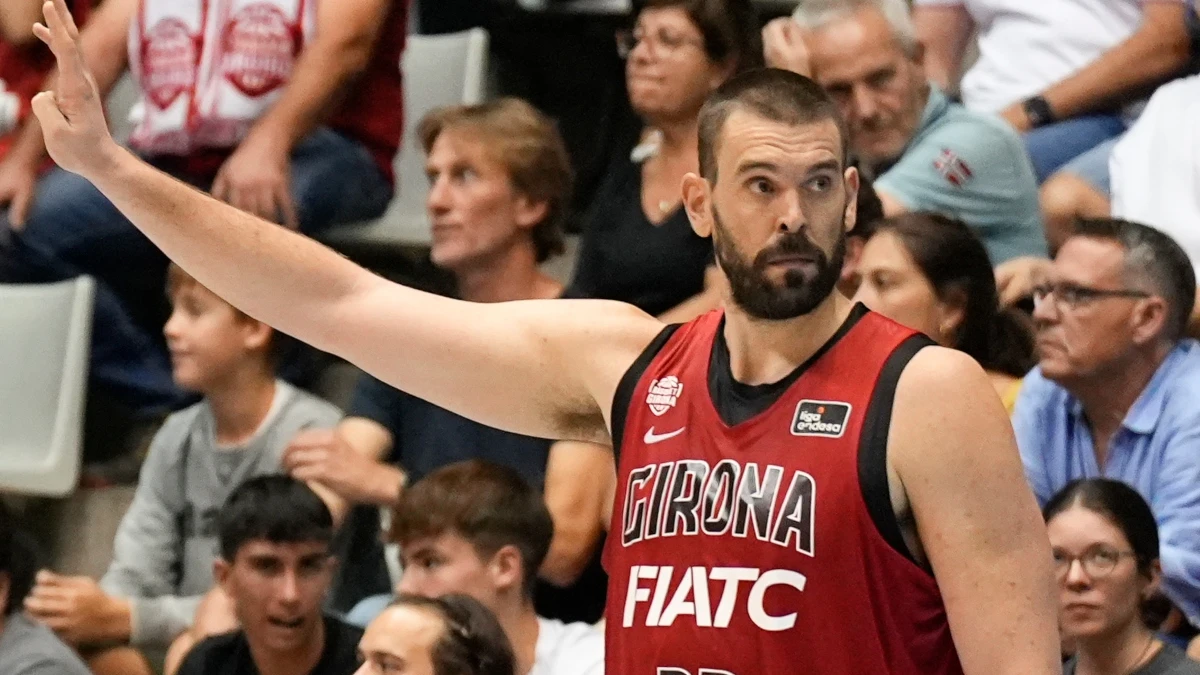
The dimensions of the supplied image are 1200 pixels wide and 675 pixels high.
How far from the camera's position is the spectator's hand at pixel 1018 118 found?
4.83 meters

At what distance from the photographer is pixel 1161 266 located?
3.71 metres

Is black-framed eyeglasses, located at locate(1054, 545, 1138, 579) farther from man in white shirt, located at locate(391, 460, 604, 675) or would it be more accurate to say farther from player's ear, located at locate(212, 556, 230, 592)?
player's ear, located at locate(212, 556, 230, 592)

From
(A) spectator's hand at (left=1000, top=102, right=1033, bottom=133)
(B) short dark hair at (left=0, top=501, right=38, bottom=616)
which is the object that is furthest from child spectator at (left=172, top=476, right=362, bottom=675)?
(A) spectator's hand at (left=1000, top=102, right=1033, bottom=133)

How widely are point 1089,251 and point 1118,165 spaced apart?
0.76 meters

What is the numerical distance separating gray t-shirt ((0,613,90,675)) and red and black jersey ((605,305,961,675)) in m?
1.94

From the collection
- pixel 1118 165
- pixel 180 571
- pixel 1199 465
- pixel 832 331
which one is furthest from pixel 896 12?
pixel 832 331

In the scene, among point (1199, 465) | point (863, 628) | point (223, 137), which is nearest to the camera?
Answer: point (863, 628)

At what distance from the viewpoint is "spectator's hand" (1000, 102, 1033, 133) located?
483 centimetres

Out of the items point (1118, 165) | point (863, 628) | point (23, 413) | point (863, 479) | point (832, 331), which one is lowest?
point (863, 628)

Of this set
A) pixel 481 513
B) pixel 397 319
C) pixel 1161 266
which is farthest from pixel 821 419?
pixel 1161 266

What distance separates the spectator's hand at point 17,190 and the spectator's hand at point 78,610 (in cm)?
109

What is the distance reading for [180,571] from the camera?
4.34 m

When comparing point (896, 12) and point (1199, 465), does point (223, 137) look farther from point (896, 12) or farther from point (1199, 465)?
point (1199, 465)

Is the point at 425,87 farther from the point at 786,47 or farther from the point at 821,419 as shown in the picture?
the point at 821,419
